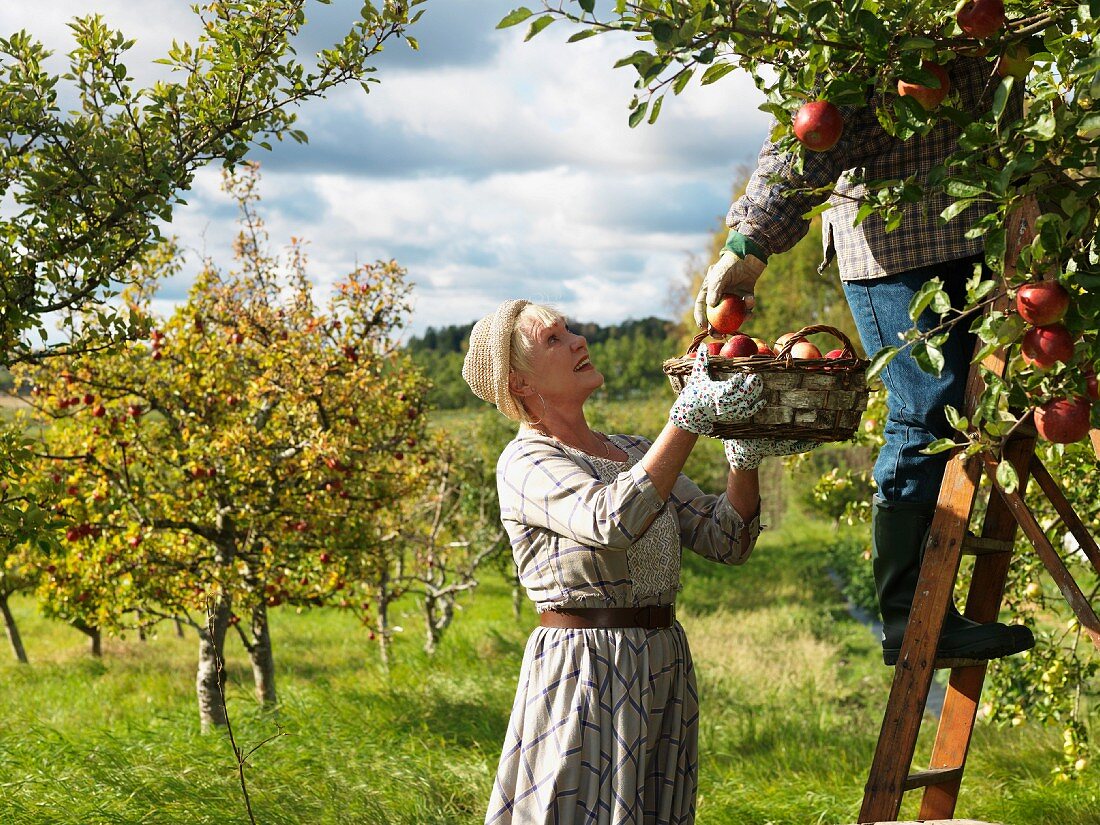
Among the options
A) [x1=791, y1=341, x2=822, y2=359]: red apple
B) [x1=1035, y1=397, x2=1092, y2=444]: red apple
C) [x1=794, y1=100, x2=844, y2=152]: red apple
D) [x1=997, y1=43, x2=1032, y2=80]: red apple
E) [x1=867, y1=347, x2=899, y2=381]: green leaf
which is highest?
[x1=997, y1=43, x2=1032, y2=80]: red apple

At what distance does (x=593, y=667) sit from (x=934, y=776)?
0.86 meters

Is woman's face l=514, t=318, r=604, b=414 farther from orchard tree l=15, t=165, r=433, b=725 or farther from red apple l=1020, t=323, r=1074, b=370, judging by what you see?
orchard tree l=15, t=165, r=433, b=725

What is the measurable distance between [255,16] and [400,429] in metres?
4.12

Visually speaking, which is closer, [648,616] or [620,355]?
[648,616]

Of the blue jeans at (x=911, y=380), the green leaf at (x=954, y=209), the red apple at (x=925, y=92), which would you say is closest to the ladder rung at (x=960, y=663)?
the blue jeans at (x=911, y=380)

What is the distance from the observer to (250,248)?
7602mm

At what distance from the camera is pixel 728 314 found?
2555 millimetres

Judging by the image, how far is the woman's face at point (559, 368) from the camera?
2744mm

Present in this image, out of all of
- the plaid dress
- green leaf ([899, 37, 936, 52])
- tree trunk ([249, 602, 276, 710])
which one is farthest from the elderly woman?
tree trunk ([249, 602, 276, 710])

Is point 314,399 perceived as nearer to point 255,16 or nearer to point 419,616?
point 255,16

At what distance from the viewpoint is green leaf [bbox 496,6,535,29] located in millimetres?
Result: 1795

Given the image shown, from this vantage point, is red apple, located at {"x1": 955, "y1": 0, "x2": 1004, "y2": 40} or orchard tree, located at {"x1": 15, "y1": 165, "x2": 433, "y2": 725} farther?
orchard tree, located at {"x1": 15, "y1": 165, "x2": 433, "y2": 725}

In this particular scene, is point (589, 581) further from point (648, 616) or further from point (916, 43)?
point (916, 43)

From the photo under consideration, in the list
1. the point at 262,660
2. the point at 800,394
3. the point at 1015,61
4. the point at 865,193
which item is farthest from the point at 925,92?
the point at 262,660
